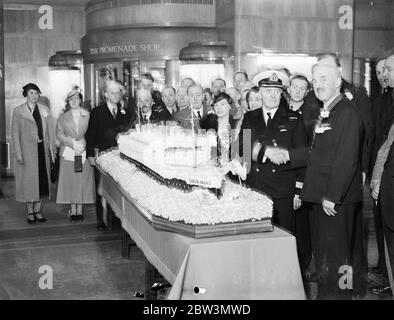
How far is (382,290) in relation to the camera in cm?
418

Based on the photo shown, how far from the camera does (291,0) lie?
9.59m

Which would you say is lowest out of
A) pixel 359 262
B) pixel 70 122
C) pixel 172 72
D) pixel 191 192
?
pixel 359 262

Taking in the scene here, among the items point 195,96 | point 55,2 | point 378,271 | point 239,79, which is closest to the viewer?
point 378,271

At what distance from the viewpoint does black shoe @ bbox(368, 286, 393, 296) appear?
4.16 metres

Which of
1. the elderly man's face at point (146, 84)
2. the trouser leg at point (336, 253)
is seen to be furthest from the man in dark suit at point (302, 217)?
the elderly man's face at point (146, 84)

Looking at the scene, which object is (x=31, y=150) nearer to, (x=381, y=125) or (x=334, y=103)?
(x=381, y=125)

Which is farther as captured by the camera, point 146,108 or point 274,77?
point 146,108

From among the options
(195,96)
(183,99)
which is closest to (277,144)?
(195,96)

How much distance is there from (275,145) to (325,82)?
64 cm

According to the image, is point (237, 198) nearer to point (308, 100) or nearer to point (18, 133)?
point (308, 100)

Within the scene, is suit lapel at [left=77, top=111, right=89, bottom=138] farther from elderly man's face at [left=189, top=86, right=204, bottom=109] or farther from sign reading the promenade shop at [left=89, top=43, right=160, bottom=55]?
sign reading the promenade shop at [left=89, top=43, right=160, bottom=55]

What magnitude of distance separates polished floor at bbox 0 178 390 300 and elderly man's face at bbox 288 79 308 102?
4.79 ft

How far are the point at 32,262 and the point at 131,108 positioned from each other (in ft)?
7.06

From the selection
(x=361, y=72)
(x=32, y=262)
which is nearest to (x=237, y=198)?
(x=32, y=262)
